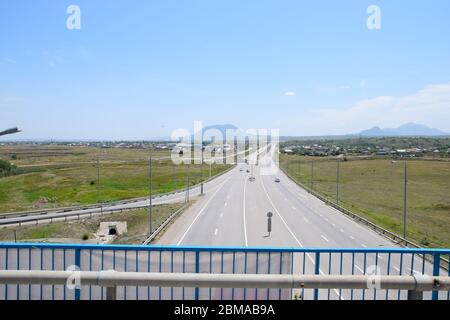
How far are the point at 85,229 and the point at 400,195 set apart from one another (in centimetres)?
5408

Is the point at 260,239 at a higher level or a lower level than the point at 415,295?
lower

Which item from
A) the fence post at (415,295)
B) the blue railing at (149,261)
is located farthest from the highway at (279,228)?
the fence post at (415,295)

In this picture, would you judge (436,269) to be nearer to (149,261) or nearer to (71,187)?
(149,261)

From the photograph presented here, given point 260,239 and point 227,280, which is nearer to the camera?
point 227,280

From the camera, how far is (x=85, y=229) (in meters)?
40.0

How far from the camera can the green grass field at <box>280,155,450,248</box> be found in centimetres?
4143

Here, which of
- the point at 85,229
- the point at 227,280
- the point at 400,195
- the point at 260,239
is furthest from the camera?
the point at 400,195

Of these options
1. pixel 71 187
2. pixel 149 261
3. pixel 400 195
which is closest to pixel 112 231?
pixel 149 261

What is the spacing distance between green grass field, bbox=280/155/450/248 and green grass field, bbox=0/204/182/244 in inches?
927

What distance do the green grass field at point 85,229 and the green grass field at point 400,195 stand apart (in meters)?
23.5

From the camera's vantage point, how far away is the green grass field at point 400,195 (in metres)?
41.4

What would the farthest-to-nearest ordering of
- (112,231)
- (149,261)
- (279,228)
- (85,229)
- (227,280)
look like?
1. (85,229)
2. (112,231)
3. (279,228)
4. (149,261)
5. (227,280)
